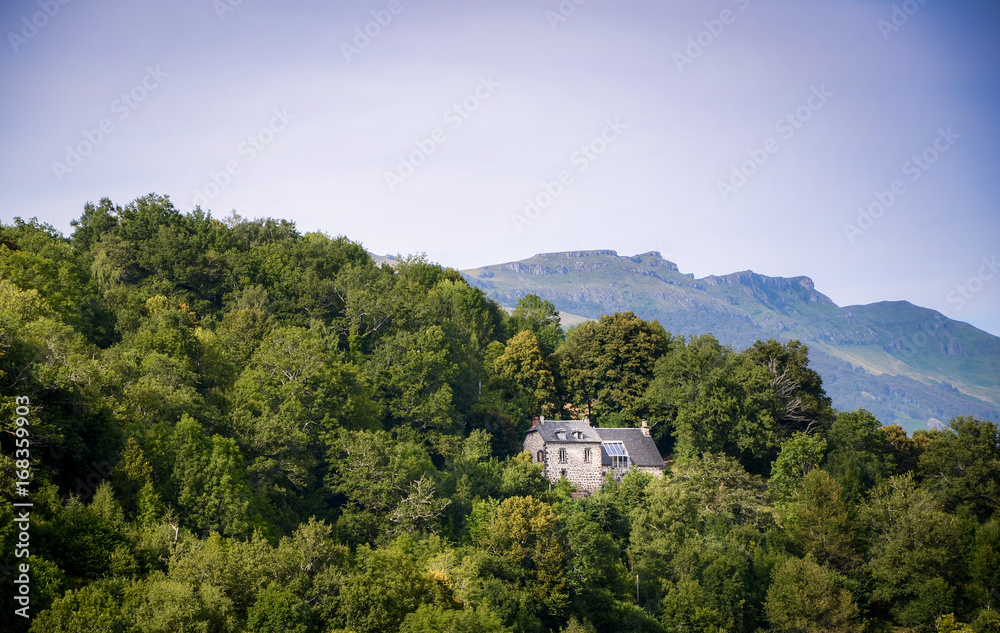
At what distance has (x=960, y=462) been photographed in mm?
69938

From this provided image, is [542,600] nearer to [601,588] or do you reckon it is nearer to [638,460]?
[601,588]

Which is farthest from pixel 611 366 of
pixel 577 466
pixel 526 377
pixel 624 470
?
pixel 577 466

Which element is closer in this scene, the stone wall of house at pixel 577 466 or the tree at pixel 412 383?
the tree at pixel 412 383

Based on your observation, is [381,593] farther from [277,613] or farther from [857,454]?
[857,454]

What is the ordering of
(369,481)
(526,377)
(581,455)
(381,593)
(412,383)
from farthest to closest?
(526,377), (581,455), (412,383), (369,481), (381,593)

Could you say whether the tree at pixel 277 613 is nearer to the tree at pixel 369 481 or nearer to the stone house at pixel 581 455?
the tree at pixel 369 481

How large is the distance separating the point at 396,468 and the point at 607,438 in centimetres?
2401

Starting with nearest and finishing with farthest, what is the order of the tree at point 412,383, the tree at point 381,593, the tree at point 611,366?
the tree at point 381,593
the tree at point 412,383
the tree at point 611,366

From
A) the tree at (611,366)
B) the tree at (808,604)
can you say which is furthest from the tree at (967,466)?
the tree at (611,366)

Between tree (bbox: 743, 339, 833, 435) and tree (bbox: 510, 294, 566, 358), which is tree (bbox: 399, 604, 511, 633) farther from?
tree (bbox: 510, 294, 566, 358)

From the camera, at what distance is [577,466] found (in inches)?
2704

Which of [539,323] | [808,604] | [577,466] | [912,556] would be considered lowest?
[808,604]

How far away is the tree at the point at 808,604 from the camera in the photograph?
5581cm

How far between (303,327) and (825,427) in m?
48.2
